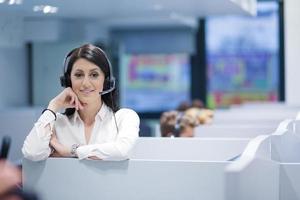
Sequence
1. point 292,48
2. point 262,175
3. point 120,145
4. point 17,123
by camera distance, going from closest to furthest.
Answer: point 262,175
point 120,145
point 17,123
point 292,48

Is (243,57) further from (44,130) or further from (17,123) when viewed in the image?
(44,130)

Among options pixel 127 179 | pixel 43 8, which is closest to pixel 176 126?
pixel 43 8

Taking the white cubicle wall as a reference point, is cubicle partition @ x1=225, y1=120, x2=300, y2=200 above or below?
above

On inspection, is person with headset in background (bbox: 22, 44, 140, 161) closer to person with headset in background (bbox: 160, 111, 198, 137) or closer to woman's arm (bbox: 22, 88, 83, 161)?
woman's arm (bbox: 22, 88, 83, 161)

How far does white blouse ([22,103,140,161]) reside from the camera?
190cm

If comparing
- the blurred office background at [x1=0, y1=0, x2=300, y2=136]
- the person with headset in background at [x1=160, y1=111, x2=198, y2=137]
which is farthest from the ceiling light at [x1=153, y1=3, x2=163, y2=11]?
the blurred office background at [x1=0, y1=0, x2=300, y2=136]

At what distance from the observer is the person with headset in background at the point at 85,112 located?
2.07 m

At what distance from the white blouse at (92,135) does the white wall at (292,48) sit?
3438 millimetres

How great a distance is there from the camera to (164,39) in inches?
302

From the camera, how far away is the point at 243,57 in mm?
7953

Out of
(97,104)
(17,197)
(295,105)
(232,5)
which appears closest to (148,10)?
(232,5)

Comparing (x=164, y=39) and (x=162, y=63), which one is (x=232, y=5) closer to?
(x=164, y=39)

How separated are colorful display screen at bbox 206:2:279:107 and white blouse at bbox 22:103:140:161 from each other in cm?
583

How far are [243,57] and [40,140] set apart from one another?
618 cm
